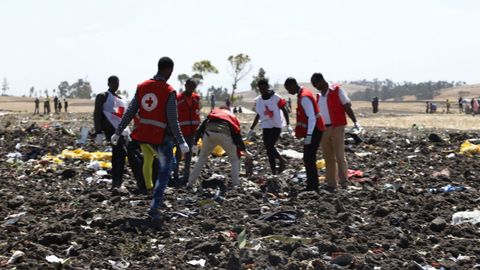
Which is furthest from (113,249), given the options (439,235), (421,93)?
(421,93)

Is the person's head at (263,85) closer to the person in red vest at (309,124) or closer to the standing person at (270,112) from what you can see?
the standing person at (270,112)

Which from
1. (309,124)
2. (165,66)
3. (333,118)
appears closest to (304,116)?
(309,124)

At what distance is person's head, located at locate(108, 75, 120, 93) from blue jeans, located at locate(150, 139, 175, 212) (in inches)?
85.9

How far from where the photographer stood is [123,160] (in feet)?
27.9

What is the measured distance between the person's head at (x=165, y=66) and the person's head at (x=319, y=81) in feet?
7.97

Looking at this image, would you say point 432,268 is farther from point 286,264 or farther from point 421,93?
point 421,93

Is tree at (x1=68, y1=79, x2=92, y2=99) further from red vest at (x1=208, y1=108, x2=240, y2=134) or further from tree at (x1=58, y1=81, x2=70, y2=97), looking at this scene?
red vest at (x1=208, y1=108, x2=240, y2=134)

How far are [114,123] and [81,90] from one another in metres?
123

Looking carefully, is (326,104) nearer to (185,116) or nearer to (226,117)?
(226,117)

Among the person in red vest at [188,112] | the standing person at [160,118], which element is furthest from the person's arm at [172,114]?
the person in red vest at [188,112]

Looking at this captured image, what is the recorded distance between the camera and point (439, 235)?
19.7 ft

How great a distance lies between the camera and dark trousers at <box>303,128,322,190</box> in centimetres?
827

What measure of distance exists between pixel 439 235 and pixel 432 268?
113 cm

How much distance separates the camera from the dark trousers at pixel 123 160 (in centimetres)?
845
